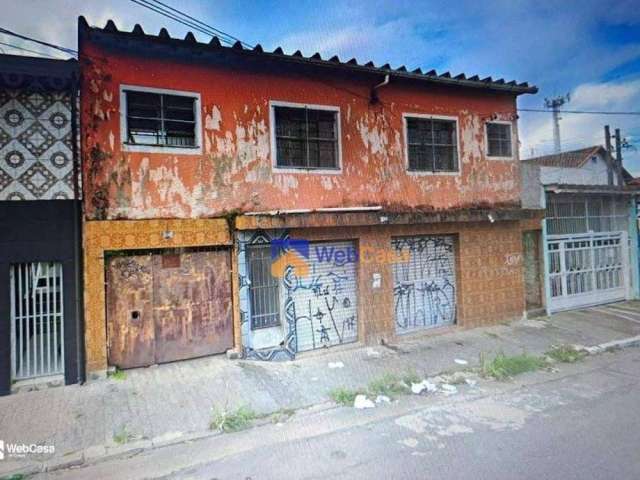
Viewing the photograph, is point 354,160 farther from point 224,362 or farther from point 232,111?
point 224,362

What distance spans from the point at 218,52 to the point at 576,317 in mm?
11240

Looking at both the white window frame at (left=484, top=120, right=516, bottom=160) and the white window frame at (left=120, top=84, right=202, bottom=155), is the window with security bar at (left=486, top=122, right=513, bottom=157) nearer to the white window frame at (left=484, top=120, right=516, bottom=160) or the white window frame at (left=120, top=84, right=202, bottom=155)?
the white window frame at (left=484, top=120, right=516, bottom=160)

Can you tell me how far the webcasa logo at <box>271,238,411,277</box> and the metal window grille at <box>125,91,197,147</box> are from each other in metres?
2.69

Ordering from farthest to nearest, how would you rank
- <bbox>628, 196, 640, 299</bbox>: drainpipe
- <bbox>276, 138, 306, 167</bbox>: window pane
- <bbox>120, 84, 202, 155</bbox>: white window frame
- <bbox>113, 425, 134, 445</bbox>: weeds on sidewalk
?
<bbox>628, 196, 640, 299</bbox>: drainpipe < <bbox>276, 138, 306, 167</bbox>: window pane < <bbox>120, 84, 202, 155</bbox>: white window frame < <bbox>113, 425, 134, 445</bbox>: weeds on sidewalk

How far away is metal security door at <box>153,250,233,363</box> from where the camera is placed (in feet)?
23.0

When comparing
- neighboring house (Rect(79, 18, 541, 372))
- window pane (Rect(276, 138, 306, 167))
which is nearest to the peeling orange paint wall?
neighboring house (Rect(79, 18, 541, 372))

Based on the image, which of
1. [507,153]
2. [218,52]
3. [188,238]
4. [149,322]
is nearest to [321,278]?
[188,238]

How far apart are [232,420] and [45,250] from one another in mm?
4231

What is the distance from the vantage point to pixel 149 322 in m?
6.88

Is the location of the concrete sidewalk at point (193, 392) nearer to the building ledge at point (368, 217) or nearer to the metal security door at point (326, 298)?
the metal security door at point (326, 298)

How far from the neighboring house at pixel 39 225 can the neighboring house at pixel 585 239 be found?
10962 mm

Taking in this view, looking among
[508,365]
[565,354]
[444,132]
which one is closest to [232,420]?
[508,365]

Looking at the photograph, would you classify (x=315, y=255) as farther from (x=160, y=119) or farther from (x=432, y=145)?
(x=432, y=145)

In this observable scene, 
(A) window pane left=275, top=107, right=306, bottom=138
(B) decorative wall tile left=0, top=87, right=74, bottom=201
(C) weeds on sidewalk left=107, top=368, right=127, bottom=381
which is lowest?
(C) weeds on sidewalk left=107, top=368, right=127, bottom=381
